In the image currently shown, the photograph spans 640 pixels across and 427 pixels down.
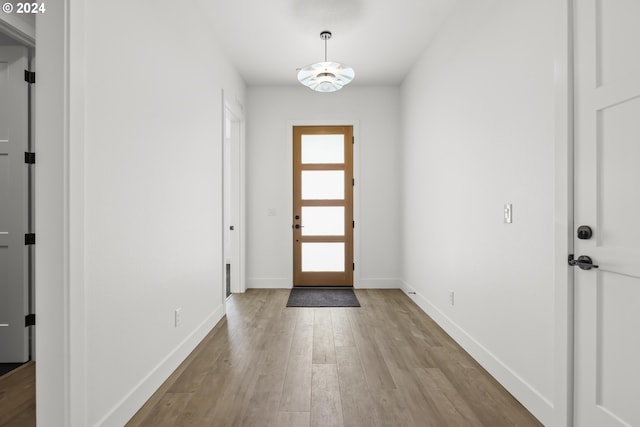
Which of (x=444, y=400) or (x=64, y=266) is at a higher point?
(x=64, y=266)

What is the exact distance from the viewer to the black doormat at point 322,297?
13.7ft

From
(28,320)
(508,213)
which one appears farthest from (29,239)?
(508,213)

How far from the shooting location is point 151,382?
83.4 inches

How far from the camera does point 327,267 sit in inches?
200

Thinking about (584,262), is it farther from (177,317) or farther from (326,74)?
(326,74)

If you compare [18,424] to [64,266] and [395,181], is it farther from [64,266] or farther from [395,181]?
[395,181]

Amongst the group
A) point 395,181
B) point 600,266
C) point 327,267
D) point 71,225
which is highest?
point 395,181

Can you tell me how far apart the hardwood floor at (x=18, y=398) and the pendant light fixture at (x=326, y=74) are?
10.1 feet

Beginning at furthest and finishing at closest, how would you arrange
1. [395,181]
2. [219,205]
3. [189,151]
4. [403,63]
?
[395,181] < [403,63] < [219,205] < [189,151]

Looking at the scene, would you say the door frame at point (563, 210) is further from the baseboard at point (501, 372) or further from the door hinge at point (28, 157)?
the door hinge at point (28, 157)

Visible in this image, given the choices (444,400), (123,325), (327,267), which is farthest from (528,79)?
(327,267)

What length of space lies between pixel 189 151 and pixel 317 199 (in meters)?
2.47

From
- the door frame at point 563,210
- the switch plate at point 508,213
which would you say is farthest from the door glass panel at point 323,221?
the door frame at point 563,210

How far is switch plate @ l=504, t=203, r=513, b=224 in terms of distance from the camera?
7.15 feet
